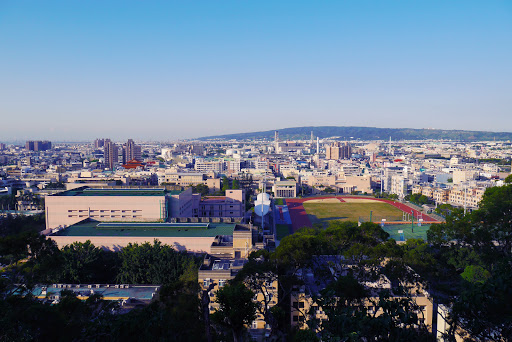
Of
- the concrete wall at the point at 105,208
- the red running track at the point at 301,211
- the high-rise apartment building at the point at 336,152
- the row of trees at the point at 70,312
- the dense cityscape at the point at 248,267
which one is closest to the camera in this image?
the row of trees at the point at 70,312

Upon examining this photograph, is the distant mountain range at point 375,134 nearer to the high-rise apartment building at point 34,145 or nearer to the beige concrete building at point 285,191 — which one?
the high-rise apartment building at point 34,145

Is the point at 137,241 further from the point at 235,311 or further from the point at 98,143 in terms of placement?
the point at 98,143

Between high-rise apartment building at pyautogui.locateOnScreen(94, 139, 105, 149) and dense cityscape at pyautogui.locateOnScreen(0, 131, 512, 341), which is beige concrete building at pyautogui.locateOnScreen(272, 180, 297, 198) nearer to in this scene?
dense cityscape at pyautogui.locateOnScreen(0, 131, 512, 341)

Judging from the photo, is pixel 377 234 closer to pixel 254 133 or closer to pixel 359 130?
pixel 359 130

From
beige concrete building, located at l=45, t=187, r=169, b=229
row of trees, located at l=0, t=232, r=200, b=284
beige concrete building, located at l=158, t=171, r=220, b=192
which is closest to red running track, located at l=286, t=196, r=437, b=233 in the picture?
beige concrete building, located at l=158, t=171, r=220, b=192

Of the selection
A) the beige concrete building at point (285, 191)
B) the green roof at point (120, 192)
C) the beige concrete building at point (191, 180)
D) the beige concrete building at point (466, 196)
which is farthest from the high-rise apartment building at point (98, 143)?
the beige concrete building at point (466, 196)

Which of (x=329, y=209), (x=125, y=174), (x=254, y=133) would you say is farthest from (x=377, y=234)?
(x=254, y=133)
